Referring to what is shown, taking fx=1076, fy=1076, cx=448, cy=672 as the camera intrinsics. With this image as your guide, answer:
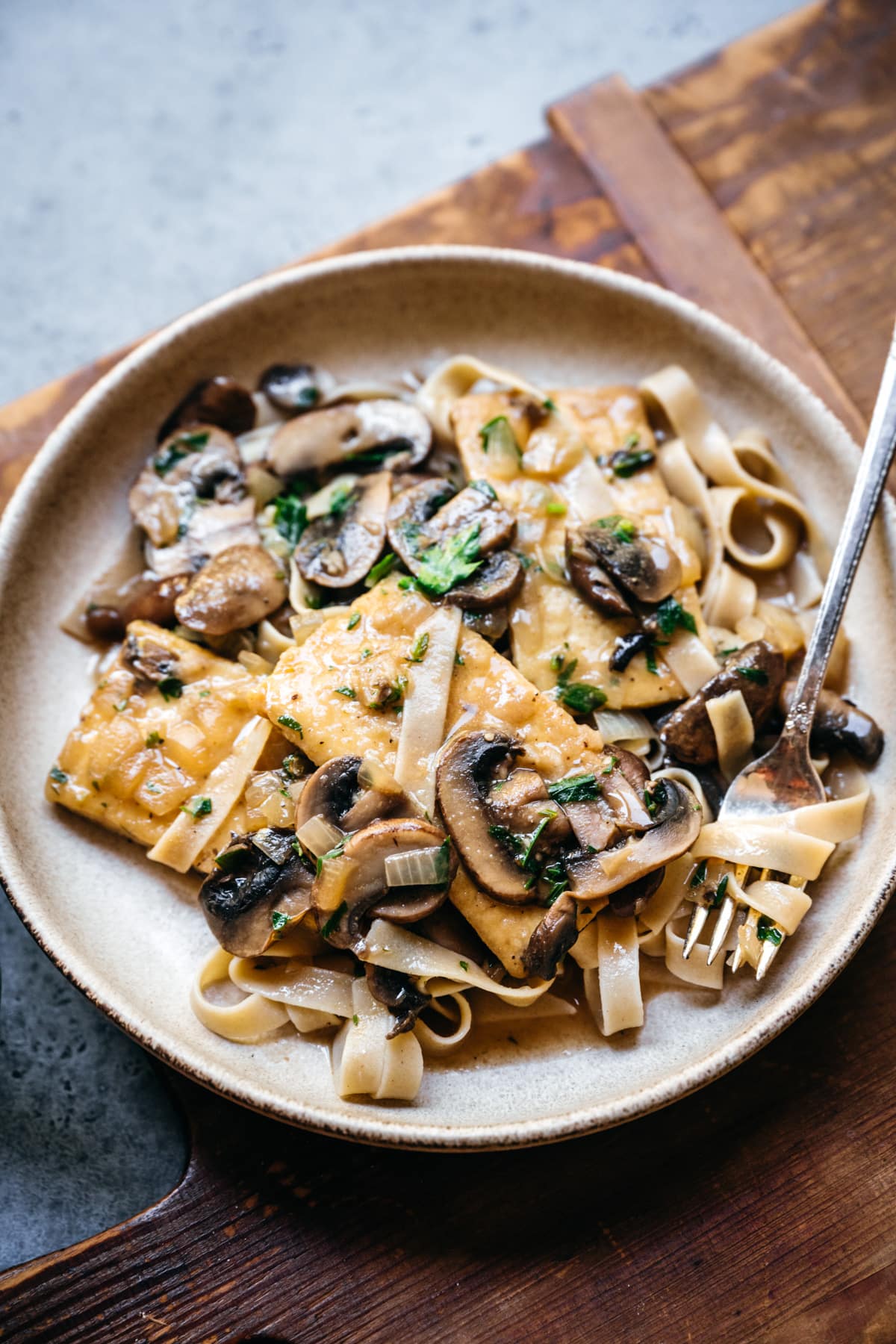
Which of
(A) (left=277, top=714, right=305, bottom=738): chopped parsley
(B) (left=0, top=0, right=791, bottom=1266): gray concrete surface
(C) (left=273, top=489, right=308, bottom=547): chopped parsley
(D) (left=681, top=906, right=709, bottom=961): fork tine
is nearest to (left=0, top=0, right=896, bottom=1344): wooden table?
(D) (left=681, top=906, right=709, bottom=961): fork tine

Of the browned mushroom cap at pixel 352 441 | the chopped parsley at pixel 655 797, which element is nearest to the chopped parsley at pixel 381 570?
the browned mushroom cap at pixel 352 441

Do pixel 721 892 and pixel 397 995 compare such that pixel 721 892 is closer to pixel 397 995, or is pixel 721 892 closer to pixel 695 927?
pixel 695 927

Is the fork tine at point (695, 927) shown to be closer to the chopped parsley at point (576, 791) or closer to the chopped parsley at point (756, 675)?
the chopped parsley at point (576, 791)

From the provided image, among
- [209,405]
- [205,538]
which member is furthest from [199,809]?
[209,405]

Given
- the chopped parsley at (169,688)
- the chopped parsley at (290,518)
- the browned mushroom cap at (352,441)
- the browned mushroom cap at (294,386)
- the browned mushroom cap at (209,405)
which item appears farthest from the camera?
the browned mushroom cap at (294,386)

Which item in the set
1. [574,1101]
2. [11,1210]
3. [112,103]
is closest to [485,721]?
[574,1101]

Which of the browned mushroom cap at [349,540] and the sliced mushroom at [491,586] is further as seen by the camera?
the browned mushroom cap at [349,540]
